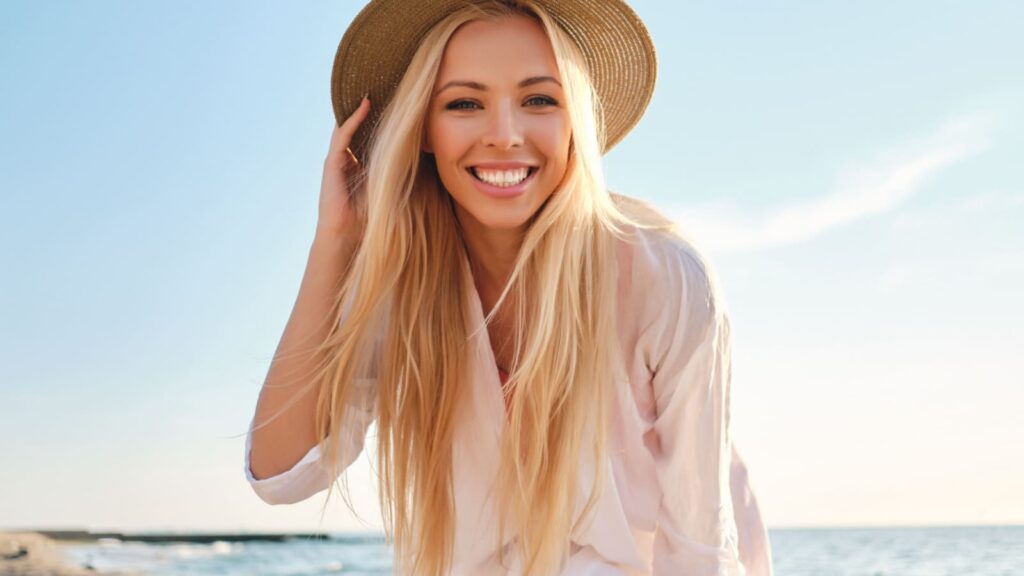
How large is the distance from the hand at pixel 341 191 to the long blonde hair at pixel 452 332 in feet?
0.13

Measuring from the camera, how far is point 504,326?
3111 millimetres

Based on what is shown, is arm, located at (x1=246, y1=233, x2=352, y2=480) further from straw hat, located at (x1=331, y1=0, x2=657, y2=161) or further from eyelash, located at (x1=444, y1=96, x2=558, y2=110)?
eyelash, located at (x1=444, y1=96, x2=558, y2=110)

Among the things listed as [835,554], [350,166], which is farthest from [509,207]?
[835,554]

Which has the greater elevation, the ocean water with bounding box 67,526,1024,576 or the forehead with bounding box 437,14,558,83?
the forehead with bounding box 437,14,558,83

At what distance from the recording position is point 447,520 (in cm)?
301

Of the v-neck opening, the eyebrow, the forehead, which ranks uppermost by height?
the forehead

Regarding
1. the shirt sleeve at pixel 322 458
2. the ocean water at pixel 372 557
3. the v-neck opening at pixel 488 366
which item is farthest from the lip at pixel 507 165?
the ocean water at pixel 372 557

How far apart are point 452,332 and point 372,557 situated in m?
19.6

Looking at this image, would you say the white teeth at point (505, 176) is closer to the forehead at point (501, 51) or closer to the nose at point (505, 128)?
the nose at point (505, 128)

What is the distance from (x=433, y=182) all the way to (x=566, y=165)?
1.50 ft

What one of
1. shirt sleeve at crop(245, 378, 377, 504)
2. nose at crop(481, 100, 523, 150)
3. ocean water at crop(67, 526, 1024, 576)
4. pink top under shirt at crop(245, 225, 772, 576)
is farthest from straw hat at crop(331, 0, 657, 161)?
ocean water at crop(67, 526, 1024, 576)

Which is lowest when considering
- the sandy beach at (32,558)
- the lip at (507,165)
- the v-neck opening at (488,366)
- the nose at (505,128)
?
the sandy beach at (32,558)

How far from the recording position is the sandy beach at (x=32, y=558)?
53.7 ft

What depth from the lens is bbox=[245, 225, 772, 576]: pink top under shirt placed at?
2.74 m
